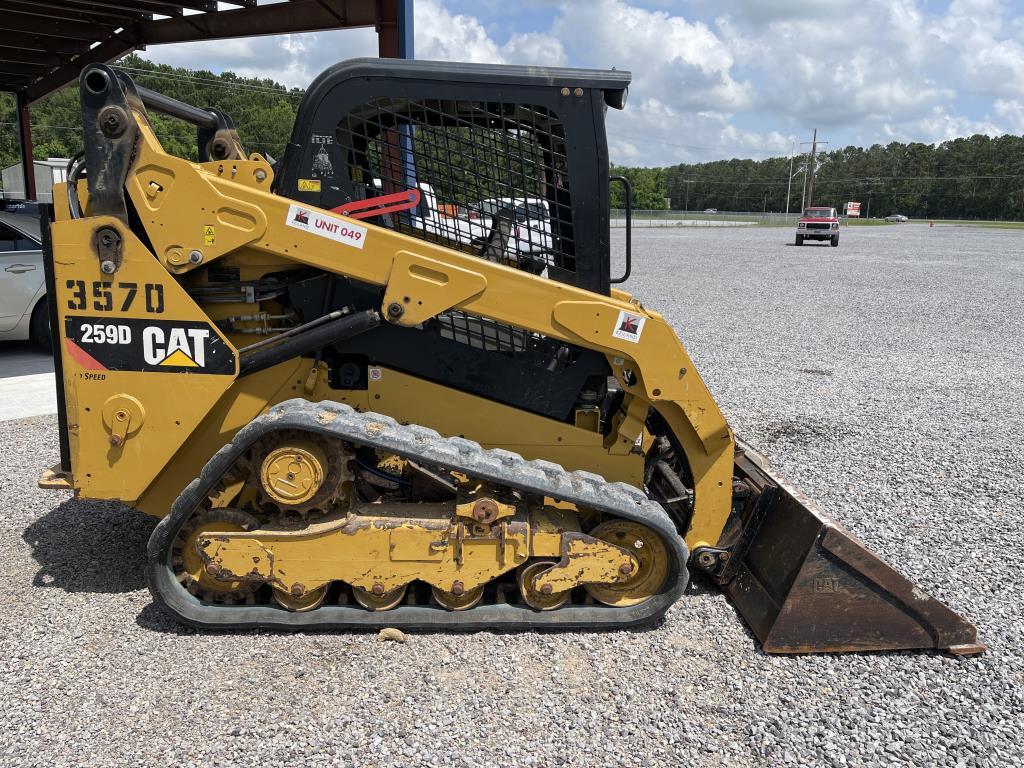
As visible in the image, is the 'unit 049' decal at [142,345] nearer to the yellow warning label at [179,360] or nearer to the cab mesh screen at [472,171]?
the yellow warning label at [179,360]

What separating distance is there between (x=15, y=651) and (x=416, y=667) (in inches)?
71.9

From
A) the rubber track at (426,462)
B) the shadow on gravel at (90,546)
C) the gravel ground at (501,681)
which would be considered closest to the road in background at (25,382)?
the gravel ground at (501,681)

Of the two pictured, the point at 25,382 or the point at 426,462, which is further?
the point at 25,382

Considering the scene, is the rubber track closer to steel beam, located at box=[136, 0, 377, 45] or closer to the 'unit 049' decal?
the 'unit 049' decal

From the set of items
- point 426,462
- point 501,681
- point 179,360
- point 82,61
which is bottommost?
point 501,681

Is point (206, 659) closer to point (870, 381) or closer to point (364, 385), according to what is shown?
point (364, 385)

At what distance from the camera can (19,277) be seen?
909 centimetres

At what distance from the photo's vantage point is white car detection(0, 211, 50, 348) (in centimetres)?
906

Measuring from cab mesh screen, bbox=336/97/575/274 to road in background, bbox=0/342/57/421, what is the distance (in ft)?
17.4

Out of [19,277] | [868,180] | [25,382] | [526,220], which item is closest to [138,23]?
[19,277]

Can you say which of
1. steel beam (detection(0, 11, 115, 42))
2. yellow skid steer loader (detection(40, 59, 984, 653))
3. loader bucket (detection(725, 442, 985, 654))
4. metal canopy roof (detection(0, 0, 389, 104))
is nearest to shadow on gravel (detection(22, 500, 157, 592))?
yellow skid steer loader (detection(40, 59, 984, 653))

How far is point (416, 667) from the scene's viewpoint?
3.36m

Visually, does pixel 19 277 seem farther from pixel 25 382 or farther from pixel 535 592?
pixel 535 592

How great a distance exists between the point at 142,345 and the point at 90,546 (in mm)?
1699
